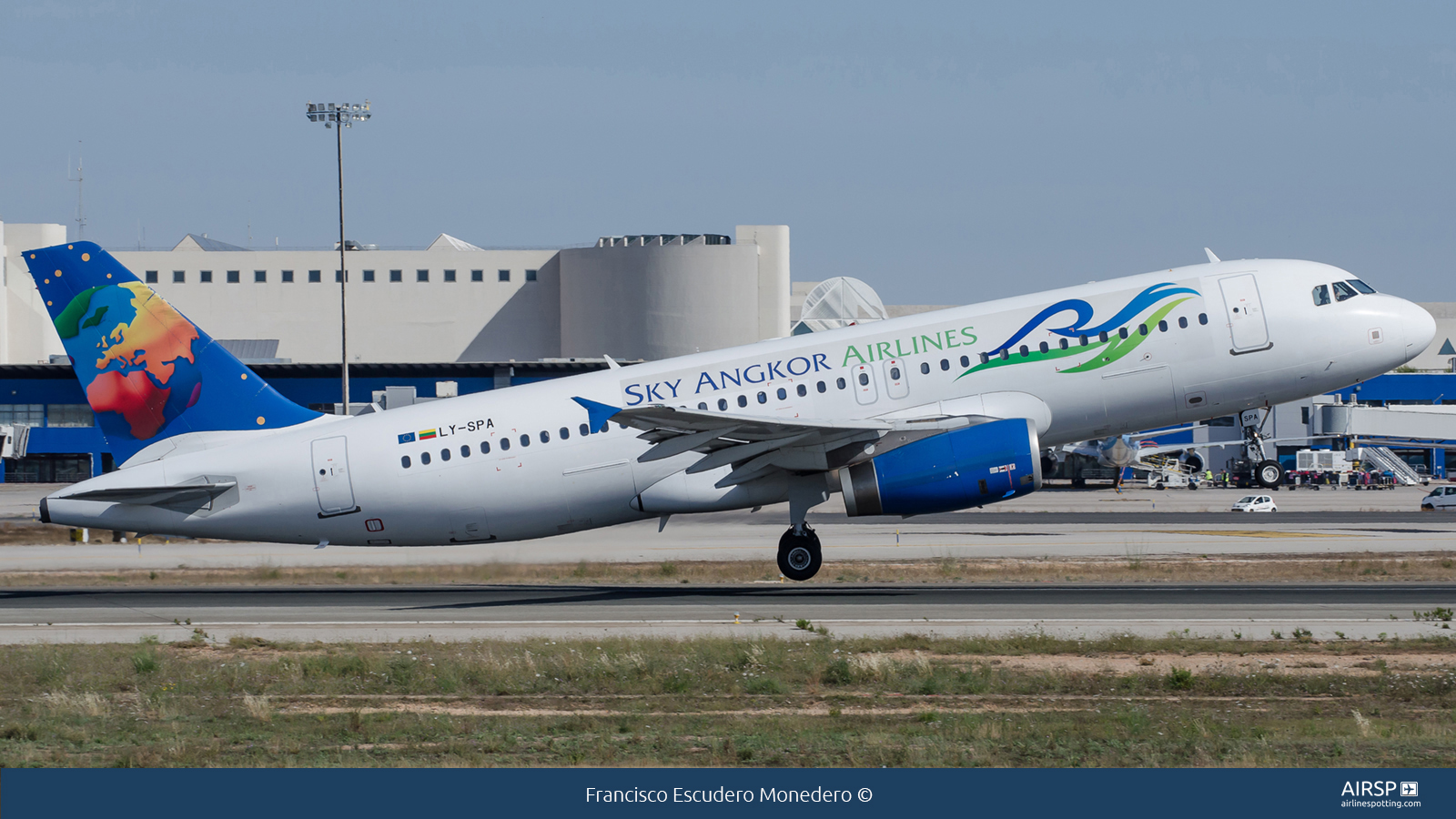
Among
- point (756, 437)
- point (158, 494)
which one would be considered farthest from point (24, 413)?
point (756, 437)

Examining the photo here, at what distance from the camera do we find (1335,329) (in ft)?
94.8

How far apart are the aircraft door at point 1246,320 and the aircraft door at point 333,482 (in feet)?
62.6

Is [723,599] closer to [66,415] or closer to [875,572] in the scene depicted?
[875,572]

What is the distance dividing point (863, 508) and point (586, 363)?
225 feet

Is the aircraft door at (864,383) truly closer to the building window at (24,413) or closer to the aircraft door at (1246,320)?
the aircraft door at (1246,320)

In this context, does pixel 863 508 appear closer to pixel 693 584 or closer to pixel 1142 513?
pixel 693 584

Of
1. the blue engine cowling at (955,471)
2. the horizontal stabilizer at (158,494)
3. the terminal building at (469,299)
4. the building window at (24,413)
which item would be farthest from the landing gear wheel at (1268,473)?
the building window at (24,413)

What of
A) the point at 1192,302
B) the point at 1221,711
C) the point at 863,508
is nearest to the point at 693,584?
the point at 863,508

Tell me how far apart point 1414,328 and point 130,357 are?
27.9 m

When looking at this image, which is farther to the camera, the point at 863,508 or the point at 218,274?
the point at 218,274

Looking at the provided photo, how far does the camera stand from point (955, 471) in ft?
90.7

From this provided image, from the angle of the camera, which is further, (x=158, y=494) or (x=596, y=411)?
(x=158, y=494)

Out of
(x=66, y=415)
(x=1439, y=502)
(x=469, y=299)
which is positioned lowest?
(x=1439, y=502)

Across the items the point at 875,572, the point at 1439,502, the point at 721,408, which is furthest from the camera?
the point at 1439,502
